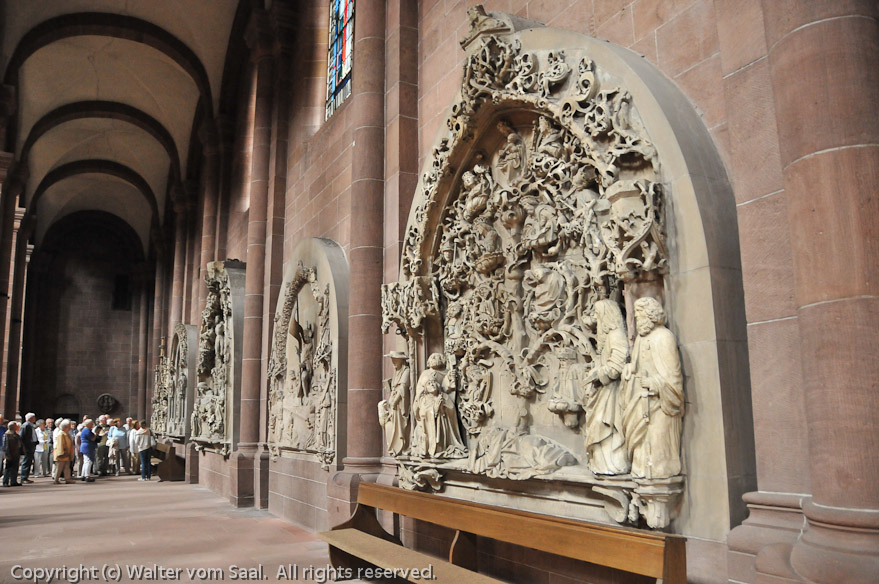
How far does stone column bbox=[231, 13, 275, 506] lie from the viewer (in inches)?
469

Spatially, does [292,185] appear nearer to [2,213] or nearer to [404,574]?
[404,574]

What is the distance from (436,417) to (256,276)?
7.35 meters

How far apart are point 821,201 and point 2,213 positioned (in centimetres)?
2064

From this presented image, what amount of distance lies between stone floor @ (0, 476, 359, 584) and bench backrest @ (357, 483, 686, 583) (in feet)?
5.31

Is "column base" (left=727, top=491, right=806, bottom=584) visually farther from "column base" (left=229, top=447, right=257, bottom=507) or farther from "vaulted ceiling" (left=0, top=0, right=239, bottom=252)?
"vaulted ceiling" (left=0, top=0, right=239, bottom=252)

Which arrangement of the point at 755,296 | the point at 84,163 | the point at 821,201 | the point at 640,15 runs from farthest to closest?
the point at 84,163 < the point at 640,15 < the point at 755,296 < the point at 821,201

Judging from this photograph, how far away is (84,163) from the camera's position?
27297 millimetres

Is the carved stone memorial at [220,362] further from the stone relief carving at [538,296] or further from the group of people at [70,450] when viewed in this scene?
the stone relief carving at [538,296]

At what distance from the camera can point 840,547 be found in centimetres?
262

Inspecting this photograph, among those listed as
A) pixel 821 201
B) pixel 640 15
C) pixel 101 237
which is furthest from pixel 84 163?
pixel 821 201

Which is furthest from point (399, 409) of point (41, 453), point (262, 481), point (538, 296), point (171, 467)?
point (41, 453)

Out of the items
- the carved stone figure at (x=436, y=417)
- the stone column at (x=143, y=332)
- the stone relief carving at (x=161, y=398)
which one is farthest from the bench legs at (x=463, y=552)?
the stone column at (x=143, y=332)

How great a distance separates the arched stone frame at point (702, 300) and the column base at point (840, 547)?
0.68 metres

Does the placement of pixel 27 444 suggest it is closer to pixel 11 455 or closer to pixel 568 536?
pixel 11 455
